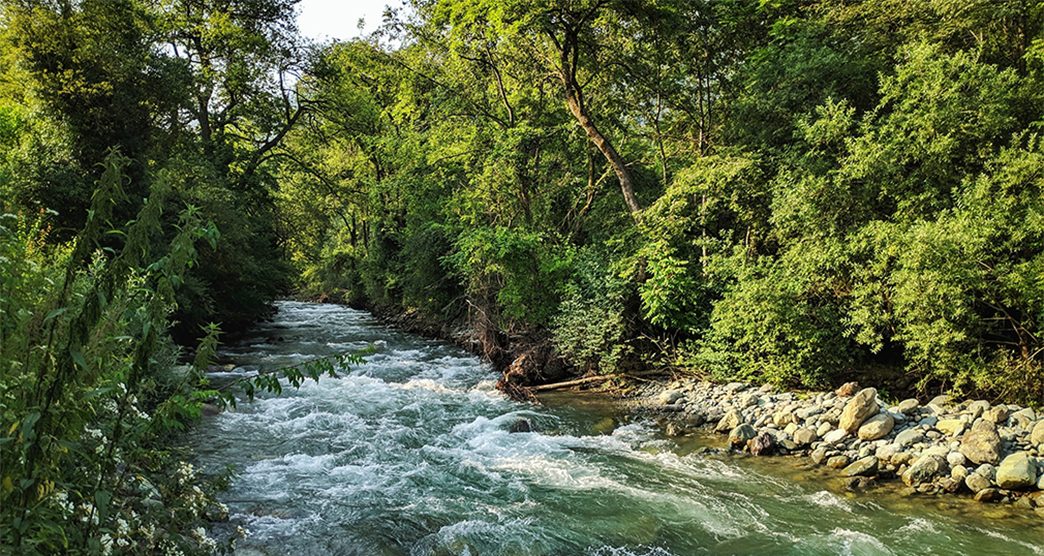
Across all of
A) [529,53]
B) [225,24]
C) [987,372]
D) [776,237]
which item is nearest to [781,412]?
[987,372]

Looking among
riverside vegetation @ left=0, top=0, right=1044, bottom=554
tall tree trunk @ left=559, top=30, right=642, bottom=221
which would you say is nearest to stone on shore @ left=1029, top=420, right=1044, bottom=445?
riverside vegetation @ left=0, top=0, right=1044, bottom=554

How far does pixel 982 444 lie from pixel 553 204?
12156 millimetres

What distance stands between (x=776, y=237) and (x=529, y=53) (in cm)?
854

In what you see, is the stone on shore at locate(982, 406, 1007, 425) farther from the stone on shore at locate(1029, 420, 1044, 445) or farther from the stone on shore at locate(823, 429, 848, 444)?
the stone on shore at locate(823, 429, 848, 444)

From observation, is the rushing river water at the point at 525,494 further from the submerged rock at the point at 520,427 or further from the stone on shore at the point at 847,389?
the stone on shore at the point at 847,389

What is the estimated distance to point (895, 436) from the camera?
7.58 metres

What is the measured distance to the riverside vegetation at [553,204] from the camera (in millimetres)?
2746

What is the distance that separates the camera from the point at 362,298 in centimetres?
3291

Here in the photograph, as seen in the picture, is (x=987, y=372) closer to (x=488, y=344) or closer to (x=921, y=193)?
(x=921, y=193)

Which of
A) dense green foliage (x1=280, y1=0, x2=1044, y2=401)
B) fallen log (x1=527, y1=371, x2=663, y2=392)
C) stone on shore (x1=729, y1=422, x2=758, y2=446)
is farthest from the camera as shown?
fallen log (x1=527, y1=371, x2=663, y2=392)

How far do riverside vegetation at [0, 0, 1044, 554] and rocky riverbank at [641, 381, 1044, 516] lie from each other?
10cm

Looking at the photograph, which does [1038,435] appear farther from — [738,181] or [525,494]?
[738,181]

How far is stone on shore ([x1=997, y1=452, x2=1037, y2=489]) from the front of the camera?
6.26m

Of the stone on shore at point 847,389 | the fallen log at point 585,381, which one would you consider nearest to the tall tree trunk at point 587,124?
the fallen log at point 585,381
